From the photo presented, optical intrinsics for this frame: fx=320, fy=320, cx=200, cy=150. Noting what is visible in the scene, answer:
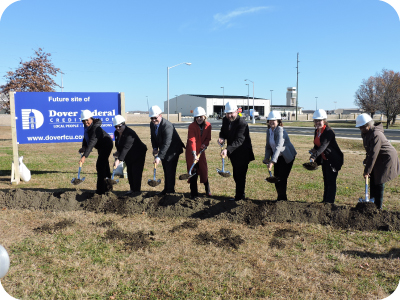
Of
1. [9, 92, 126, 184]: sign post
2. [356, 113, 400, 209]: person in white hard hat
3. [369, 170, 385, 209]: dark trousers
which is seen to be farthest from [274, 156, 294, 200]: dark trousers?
[9, 92, 126, 184]: sign post

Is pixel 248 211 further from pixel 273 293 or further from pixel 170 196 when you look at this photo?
pixel 273 293

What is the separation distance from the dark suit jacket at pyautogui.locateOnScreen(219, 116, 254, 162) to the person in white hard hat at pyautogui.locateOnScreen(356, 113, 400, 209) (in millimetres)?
1812

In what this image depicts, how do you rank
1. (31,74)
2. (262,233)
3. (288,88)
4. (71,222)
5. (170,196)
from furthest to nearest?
1. (288,88)
2. (31,74)
3. (170,196)
4. (71,222)
5. (262,233)

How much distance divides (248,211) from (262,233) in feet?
2.08

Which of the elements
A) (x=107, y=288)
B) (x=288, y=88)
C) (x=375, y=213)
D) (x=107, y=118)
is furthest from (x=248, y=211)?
(x=288, y=88)

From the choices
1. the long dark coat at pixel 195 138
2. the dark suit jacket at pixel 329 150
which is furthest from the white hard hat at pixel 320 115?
the long dark coat at pixel 195 138

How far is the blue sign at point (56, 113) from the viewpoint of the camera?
8.43m

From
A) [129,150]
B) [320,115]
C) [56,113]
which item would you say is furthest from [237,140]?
[56,113]

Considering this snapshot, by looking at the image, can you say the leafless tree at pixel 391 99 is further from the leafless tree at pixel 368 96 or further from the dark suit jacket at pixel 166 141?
the dark suit jacket at pixel 166 141

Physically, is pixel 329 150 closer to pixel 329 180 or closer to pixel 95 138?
pixel 329 180

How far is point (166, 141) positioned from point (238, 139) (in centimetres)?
134

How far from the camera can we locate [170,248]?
425cm

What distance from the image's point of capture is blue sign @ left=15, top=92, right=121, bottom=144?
843cm

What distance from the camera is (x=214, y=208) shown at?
5.51 meters
